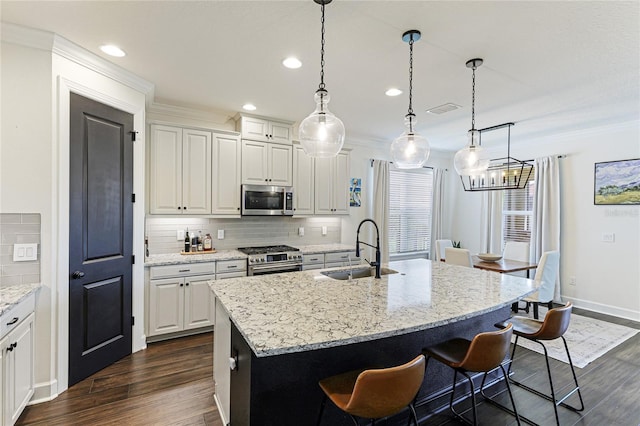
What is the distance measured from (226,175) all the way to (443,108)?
9.41ft

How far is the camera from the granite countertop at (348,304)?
4.55ft

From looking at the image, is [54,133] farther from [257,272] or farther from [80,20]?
[257,272]

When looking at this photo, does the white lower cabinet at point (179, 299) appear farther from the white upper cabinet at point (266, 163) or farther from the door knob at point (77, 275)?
the white upper cabinet at point (266, 163)

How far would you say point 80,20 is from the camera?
6.97 ft

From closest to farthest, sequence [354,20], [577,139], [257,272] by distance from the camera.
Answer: [354,20]
[257,272]
[577,139]

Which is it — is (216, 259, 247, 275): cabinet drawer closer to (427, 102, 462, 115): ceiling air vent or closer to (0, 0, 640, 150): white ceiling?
(0, 0, 640, 150): white ceiling

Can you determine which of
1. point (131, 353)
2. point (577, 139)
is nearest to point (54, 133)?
point (131, 353)

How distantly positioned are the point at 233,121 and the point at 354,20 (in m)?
2.68

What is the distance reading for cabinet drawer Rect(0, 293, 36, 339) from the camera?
5.84ft

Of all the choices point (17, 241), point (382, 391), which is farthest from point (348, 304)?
point (17, 241)

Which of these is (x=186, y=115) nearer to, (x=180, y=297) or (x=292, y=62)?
(x=292, y=62)

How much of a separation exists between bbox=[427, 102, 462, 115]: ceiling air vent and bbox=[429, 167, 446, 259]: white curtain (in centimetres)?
264

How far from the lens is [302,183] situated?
4.55 meters

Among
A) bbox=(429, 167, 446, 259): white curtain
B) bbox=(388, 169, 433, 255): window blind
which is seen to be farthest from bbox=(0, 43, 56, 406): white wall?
bbox=(429, 167, 446, 259): white curtain
